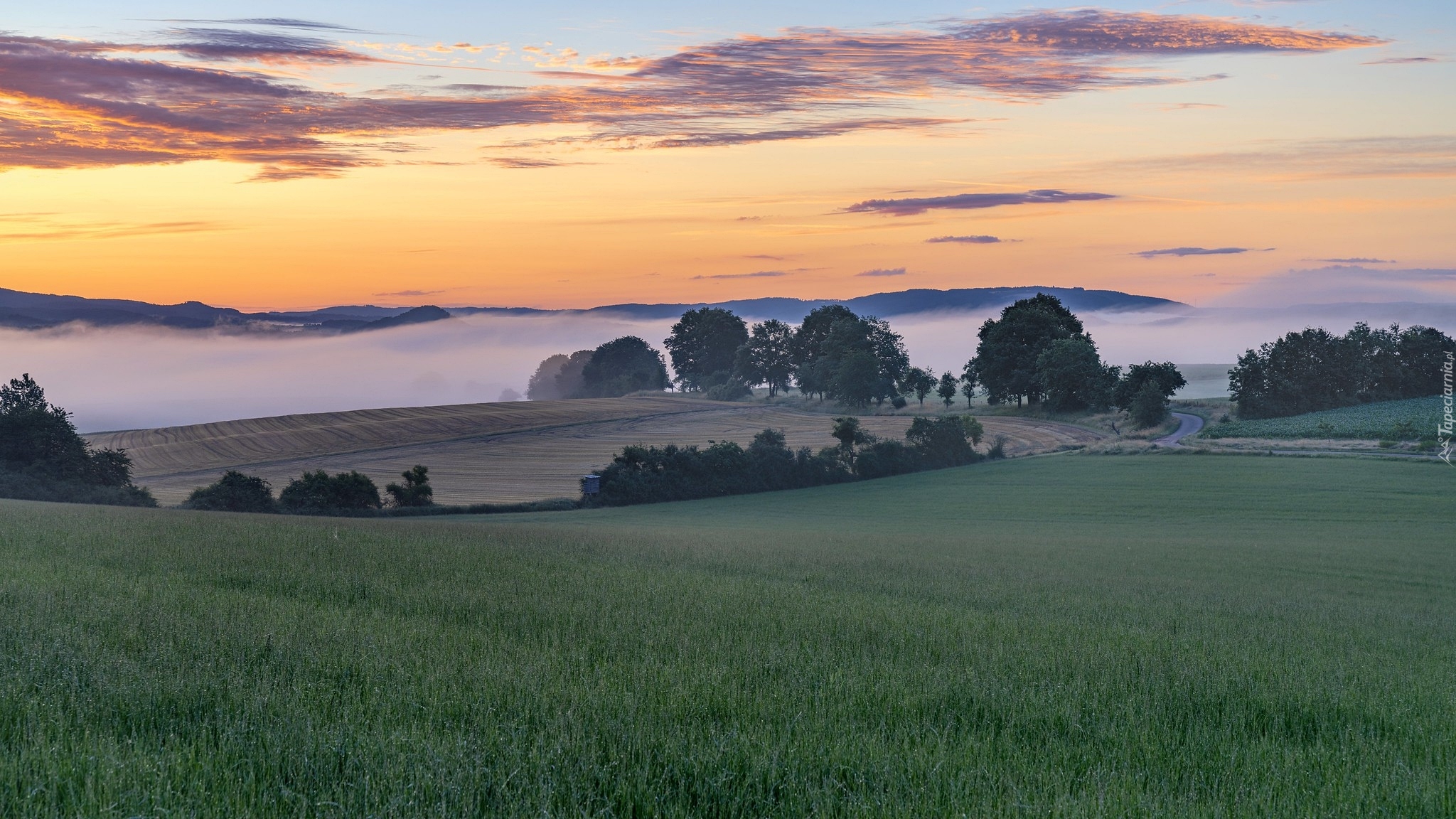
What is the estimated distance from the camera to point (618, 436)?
293ft

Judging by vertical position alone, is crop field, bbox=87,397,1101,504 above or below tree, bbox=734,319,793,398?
below

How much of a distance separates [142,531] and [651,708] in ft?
49.4

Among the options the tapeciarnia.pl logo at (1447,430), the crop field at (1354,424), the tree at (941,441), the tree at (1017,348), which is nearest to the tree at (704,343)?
the tree at (1017,348)

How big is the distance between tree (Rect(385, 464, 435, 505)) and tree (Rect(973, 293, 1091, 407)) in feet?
228

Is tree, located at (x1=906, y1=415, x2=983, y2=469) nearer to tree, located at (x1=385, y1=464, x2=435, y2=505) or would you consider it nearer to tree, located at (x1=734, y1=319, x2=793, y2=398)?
tree, located at (x1=385, y1=464, x2=435, y2=505)

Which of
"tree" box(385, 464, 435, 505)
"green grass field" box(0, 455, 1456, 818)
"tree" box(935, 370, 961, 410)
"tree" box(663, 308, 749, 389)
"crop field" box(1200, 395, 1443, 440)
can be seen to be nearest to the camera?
"green grass field" box(0, 455, 1456, 818)

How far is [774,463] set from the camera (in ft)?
213

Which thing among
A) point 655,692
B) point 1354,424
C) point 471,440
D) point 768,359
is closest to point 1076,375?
point 1354,424

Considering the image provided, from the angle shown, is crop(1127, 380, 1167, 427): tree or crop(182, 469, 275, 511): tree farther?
crop(1127, 380, 1167, 427): tree

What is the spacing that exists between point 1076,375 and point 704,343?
58.8 meters

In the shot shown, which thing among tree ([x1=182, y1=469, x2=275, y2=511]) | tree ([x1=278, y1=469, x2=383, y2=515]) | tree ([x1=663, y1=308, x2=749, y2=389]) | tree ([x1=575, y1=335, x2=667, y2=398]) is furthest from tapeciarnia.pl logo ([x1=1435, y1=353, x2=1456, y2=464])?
tree ([x1=575, y1=335, x2=667, y2=398])

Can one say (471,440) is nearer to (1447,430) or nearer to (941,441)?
(941,441)

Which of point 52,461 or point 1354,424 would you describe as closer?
point 52,461

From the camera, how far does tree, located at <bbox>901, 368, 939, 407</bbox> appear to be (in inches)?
4601
